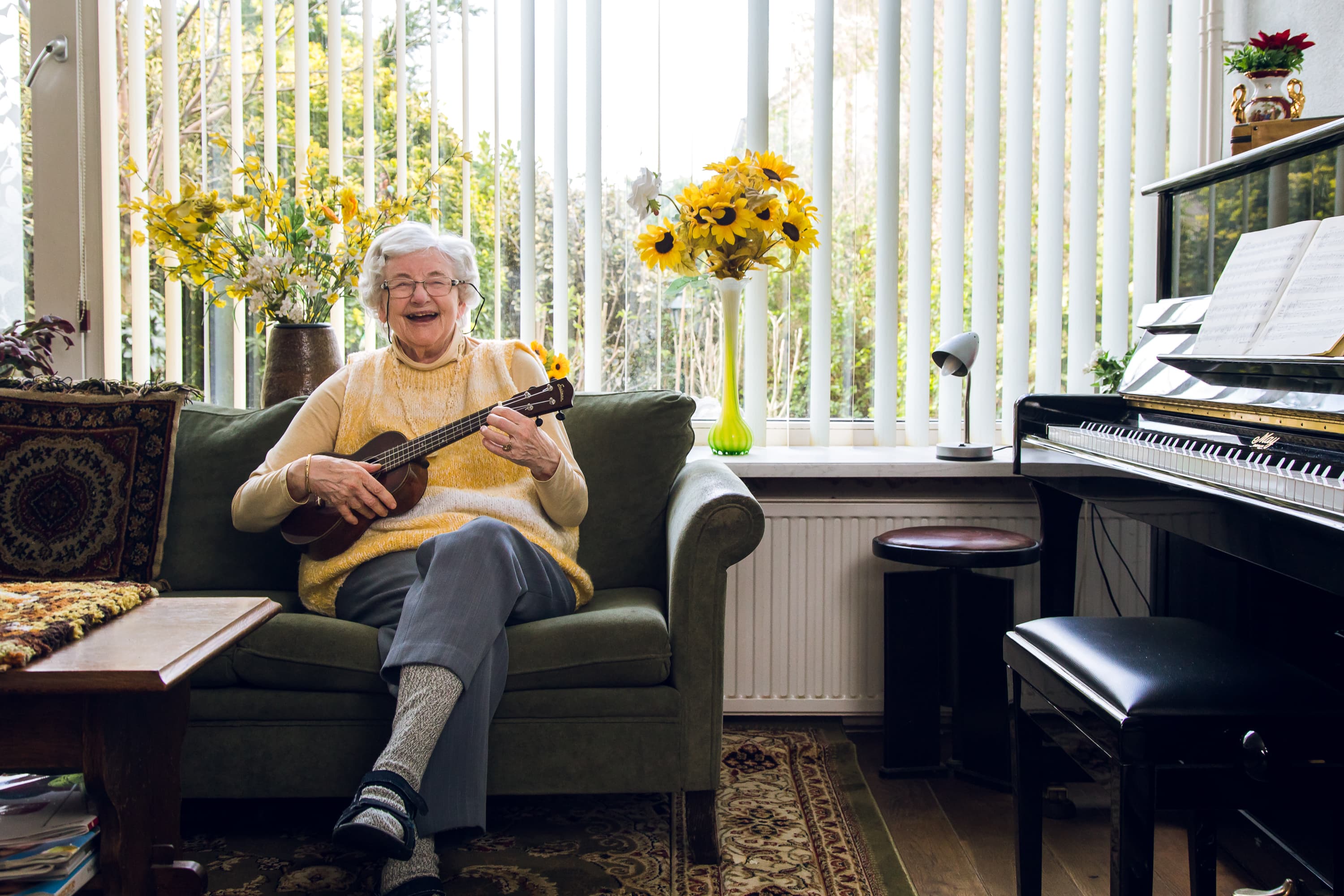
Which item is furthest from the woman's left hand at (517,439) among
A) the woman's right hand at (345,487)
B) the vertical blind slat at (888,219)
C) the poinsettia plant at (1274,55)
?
the poinsettia plant at (1274,55)

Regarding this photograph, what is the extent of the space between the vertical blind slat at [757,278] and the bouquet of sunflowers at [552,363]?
0.52m

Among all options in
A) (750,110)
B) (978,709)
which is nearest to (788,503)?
(978,709)

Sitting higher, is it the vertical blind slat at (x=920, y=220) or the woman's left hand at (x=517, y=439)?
the vertical blind slat at (x=920, y=220)

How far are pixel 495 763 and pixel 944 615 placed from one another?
110 centimetres

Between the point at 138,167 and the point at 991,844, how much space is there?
8.89 ft

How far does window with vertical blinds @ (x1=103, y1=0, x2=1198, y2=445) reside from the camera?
8.85ft

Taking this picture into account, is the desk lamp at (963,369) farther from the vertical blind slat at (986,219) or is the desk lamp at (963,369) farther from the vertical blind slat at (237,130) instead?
the vertical blind slat at (237,130)

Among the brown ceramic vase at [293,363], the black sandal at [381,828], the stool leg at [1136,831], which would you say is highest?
the brown ceramic vase at [293,363]

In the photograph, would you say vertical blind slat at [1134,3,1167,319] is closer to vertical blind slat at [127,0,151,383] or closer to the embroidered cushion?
the embroidered cushion

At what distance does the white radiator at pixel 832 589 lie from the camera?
251 cm

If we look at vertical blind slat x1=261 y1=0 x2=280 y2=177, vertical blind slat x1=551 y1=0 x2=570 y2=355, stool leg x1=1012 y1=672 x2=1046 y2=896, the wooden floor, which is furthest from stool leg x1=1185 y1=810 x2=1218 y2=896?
vertical blind slat x1=261 y1=0 x2=280 y2=177

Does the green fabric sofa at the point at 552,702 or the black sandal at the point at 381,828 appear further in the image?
the green fabric sofa at the point at 552,702

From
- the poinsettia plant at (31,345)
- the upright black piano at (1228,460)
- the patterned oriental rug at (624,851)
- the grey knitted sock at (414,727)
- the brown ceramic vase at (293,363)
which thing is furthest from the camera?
the brown ceramic vase at (293,363)

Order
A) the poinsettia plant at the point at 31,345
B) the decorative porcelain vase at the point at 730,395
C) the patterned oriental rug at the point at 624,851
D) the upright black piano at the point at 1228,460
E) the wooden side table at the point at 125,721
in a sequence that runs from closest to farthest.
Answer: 1. the wooden side table at the point at 125,721
2. the upright black piano at the point at 1228,460
3. the patterned oriental rug at the point at 624,851
4. the poinsettia plant at the point at 31,345
5. the decorative porcelain vase at the point at 730,395
